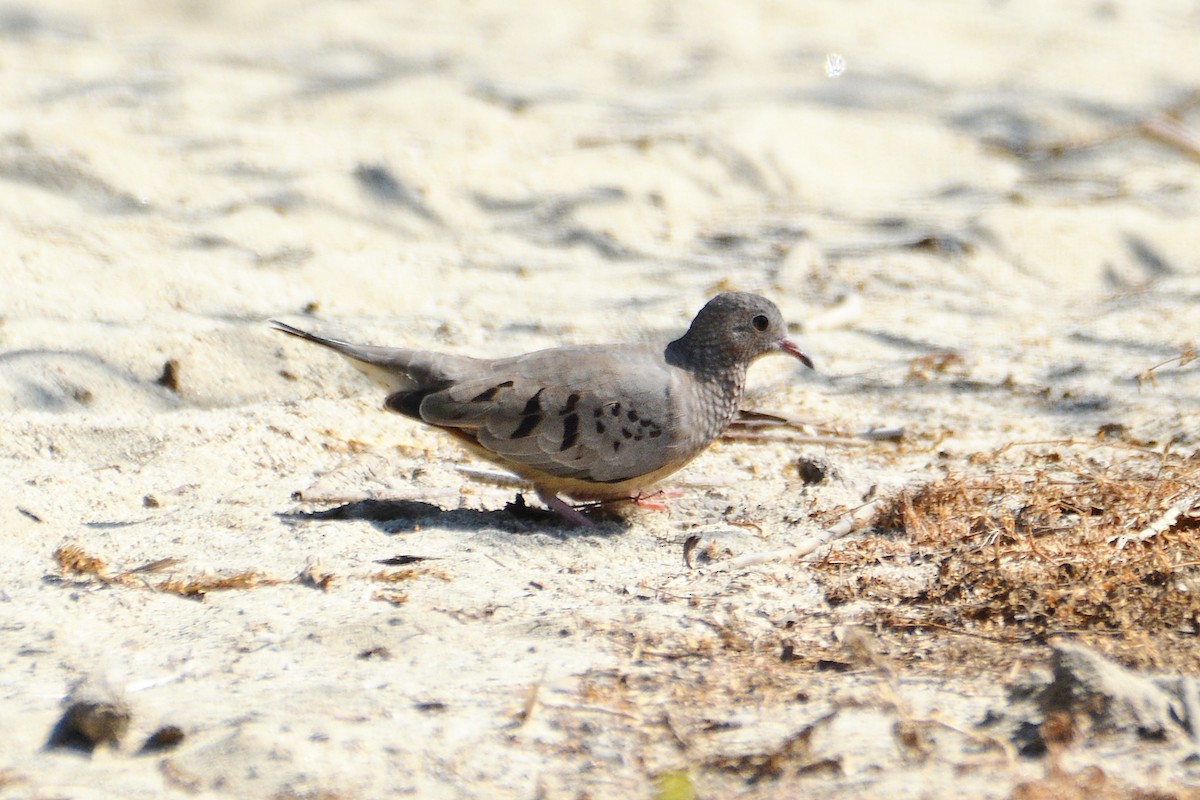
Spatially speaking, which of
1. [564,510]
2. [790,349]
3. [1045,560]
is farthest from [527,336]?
[1045,560]

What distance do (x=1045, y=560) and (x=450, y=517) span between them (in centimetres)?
169

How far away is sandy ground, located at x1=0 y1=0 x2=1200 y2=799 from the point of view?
107 inches

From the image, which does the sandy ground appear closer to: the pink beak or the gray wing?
the gray wing

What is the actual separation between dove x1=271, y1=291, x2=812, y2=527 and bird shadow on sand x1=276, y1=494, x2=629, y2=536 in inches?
2.8

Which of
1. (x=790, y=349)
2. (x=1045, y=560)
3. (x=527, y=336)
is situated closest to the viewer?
(x=1045, y=560)

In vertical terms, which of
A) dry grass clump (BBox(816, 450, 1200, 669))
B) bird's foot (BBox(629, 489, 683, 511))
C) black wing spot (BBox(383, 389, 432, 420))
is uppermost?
black wing spot (BBox(383, 389, 432, 420))

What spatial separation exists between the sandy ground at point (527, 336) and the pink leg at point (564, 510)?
0.12 m

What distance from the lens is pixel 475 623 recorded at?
10.7 ft

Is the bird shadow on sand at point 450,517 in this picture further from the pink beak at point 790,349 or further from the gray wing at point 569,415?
the pink beak at point 790,349

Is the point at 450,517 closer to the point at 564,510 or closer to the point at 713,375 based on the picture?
the point at 564,510

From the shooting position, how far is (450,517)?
4090mm

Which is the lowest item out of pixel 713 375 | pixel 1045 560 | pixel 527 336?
pixel 527 336

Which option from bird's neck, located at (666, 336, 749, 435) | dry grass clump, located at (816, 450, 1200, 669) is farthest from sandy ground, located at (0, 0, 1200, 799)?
bird's neck, located at (666, 336, 749, 435)

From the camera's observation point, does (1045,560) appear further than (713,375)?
No
